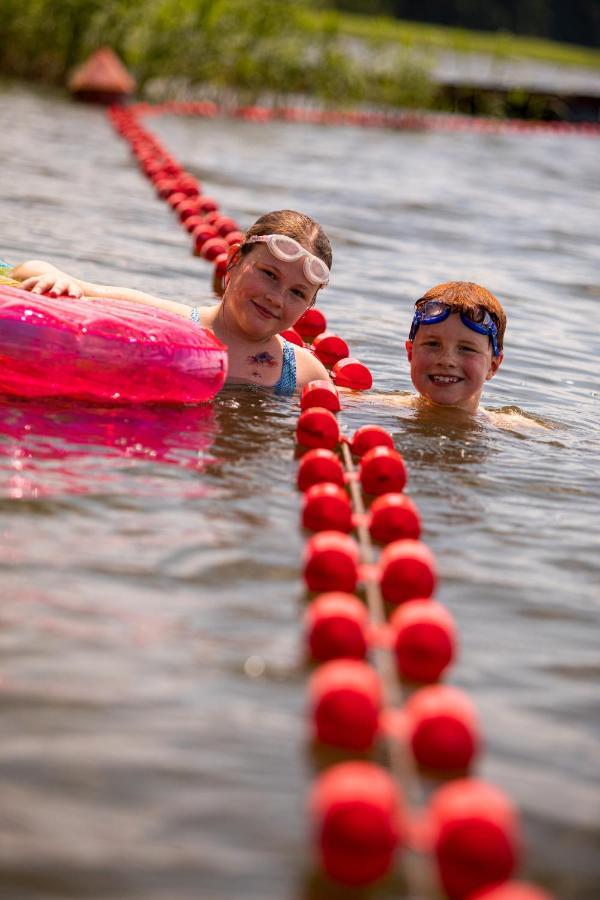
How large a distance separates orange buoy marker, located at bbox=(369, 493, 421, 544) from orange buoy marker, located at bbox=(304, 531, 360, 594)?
53 cm

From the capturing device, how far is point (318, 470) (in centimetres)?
508

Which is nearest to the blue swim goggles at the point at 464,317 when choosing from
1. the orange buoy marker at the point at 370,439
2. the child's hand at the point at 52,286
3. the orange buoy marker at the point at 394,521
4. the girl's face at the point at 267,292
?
the girl's face at the point at 267,292

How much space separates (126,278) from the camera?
29.9 ft

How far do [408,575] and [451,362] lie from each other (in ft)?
9.16

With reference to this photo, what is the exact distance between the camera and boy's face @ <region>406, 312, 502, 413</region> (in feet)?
21.9

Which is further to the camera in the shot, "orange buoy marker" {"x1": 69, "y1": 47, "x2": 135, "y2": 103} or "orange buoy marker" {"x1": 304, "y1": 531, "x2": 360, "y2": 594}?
"orange buoy marker" {"x1": 69, "y1": 47, "x2": 135, "y2": 103}

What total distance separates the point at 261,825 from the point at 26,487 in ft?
6.74

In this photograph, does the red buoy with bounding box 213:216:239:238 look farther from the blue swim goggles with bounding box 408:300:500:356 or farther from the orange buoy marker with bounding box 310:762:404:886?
the orange buoy marker with bounding box 310:762:404:886

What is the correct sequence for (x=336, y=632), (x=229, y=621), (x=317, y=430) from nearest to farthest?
1. (x=336, y=632)
2. (x=229, y=621)
3. (x=317, y=430)

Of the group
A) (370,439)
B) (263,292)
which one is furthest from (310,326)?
(370,439)

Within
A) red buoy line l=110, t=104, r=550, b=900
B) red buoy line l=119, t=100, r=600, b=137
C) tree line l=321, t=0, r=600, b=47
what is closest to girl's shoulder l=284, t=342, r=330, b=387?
red buoy line l=110, t=104, r=550, b=900

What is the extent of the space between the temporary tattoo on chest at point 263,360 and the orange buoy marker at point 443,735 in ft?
12.1

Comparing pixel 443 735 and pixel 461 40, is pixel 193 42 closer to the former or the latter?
pixel 461 40

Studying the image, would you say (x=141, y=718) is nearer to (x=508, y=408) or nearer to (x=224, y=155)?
(x=508, y=408)
